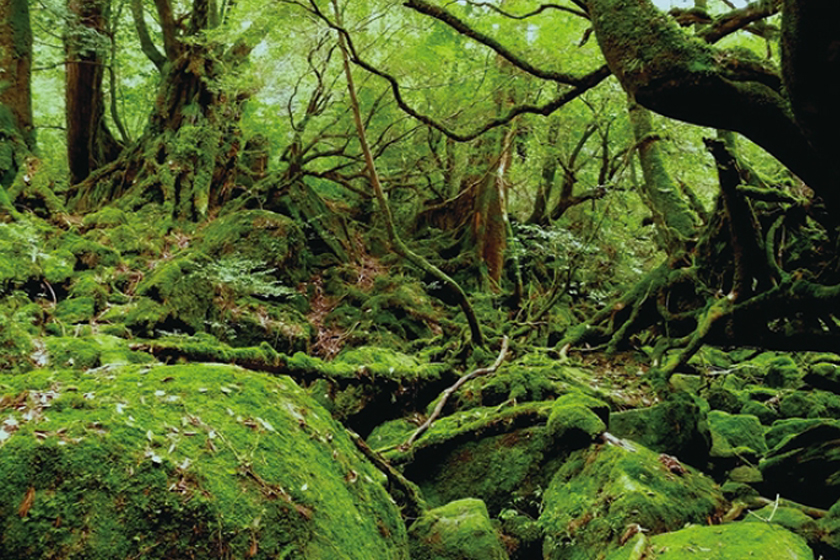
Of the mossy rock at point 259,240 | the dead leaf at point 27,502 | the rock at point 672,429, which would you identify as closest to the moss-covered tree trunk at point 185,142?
the mossy rock at point 259,240

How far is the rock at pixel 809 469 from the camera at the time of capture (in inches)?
160

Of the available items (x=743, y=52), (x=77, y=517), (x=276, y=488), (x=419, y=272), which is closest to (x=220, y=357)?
(x=276, y=488)

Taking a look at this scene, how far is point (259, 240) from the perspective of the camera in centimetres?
1049

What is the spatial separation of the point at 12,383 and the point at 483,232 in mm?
12306

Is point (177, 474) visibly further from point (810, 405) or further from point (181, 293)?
point (810, 405)

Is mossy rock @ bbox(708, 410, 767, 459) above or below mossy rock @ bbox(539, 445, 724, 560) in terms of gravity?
below

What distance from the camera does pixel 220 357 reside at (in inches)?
191

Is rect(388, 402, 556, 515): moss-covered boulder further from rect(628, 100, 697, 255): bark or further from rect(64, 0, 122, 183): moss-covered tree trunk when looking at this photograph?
rect(64, 0, 122, 183): moss-covered tree trunk

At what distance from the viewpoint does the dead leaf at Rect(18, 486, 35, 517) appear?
201 cm

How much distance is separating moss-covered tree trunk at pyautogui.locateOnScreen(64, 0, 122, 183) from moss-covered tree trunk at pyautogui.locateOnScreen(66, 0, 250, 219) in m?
1.01

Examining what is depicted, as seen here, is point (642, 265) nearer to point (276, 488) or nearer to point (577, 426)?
point (577, 426)

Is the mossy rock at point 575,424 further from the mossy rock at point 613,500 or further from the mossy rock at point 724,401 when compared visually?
the mossy rock at point 724,401

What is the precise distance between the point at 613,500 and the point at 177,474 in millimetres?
Result: 2684

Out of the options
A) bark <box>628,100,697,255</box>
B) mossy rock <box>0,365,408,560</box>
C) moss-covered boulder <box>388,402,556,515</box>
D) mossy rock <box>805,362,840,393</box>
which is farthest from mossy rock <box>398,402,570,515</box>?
bark <box>628,100,697,255</box>
